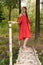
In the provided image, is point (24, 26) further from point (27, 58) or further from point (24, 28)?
point (27, 58)

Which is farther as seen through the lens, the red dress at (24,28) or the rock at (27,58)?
the red dress at (24,28)

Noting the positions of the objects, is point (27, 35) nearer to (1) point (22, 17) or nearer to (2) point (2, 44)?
(1) point (22, 17)

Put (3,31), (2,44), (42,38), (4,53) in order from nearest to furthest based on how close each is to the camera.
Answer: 1. (4,53)
2. (2,44)
3. (42,38)
4. (3,31)

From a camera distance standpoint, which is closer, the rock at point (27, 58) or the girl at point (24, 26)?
the rock at point (27, 58)

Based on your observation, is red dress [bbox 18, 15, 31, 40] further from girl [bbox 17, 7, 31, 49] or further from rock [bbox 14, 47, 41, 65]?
rock [bbox 14, 47, 41, 65]

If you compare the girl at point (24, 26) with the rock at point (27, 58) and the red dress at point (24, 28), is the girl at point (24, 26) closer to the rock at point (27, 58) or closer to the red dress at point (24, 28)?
the red dress at point (24, 28)

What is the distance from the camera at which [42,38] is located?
45.2 ft

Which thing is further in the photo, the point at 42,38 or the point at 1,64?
the point at 42,38

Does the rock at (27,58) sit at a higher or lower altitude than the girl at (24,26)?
lower

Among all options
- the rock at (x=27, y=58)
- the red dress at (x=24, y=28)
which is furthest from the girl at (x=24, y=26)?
the rock at (x=27, y=58)

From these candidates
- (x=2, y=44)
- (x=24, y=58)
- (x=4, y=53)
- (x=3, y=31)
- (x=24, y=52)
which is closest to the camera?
(x=24, y=58)

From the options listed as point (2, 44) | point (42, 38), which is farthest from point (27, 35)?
point (42, 38)

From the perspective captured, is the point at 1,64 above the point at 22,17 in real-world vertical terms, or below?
below

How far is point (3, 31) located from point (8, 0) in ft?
15.9
